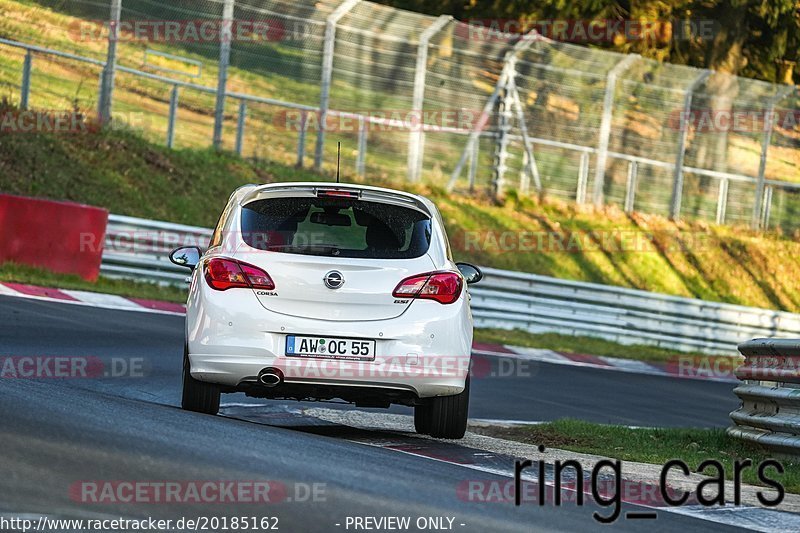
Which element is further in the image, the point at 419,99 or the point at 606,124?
the point at 606,124

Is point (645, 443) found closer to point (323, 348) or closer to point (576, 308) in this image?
point (323, 348)

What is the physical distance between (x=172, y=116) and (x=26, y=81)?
119 inches

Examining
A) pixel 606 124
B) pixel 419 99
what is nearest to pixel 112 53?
pixel 419 99

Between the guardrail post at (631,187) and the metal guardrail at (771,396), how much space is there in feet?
71.2

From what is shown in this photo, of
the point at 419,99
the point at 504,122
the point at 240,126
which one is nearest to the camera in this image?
the point at 240,126

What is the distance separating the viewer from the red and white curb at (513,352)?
58.5 ft

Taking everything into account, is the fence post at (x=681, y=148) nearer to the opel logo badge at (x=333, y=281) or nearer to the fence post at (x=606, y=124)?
the fence post at (x=606, y=124)

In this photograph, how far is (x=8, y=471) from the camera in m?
6.64

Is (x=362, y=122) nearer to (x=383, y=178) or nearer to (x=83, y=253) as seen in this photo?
(x=383, y=178)

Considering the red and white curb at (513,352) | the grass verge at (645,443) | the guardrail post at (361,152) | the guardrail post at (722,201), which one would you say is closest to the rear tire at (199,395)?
the grass verge at (645,443)

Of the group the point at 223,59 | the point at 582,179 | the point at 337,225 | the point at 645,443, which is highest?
the point at 223,59

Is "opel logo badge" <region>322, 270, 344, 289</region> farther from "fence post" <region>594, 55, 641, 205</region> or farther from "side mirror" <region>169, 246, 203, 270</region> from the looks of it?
"fence post" <region>594, 55, 641, 205</region>

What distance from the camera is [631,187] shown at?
1300 inches

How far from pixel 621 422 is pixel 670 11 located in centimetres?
2655
